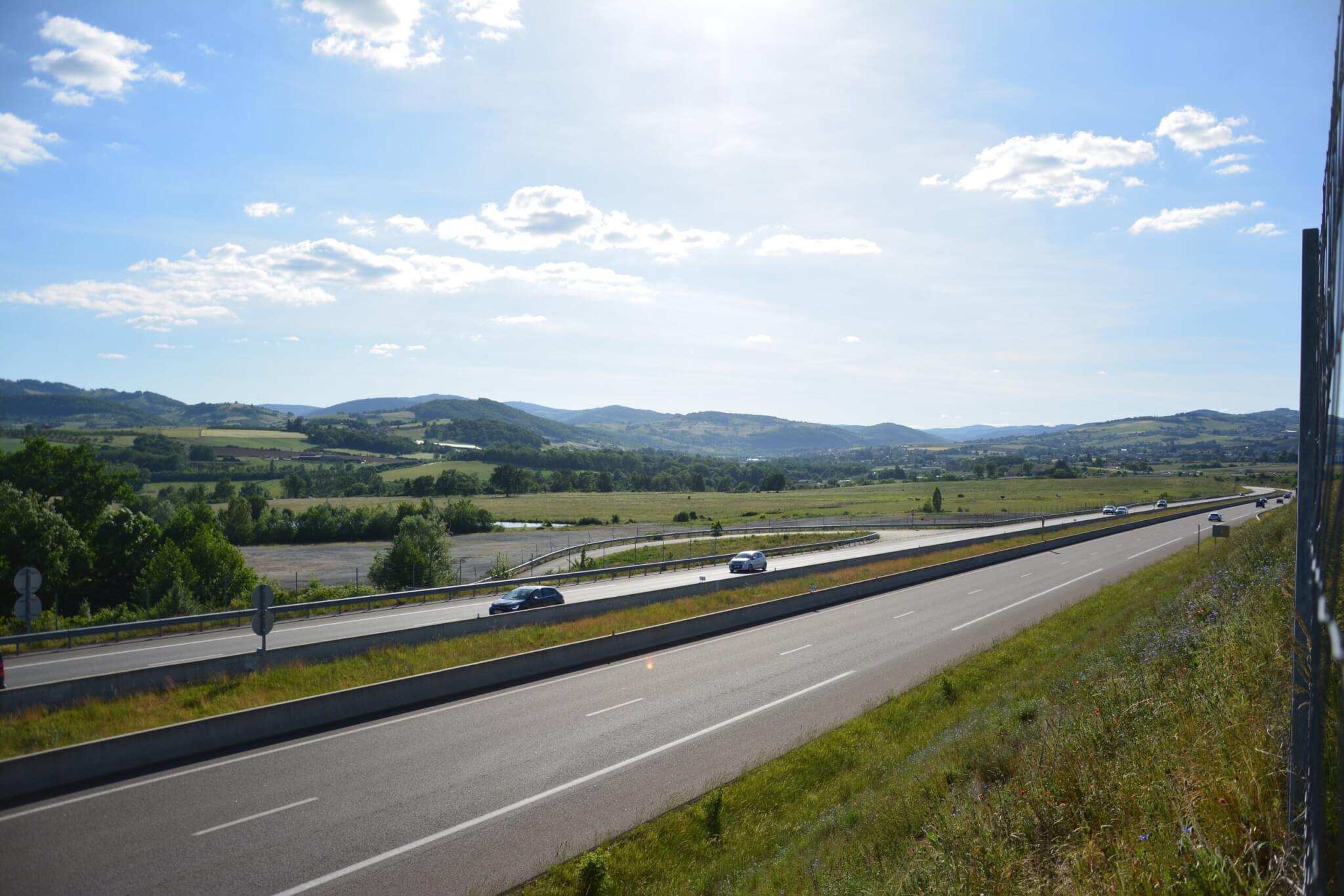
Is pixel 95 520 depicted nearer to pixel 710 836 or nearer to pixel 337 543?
pixel 337 543

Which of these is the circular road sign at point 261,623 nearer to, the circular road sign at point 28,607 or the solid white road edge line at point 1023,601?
the circular road sign at point 28,607

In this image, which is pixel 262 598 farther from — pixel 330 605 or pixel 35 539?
pixel 35 539

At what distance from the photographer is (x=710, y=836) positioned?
39.8 feet

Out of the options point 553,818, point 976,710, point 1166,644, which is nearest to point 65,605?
point 553,818

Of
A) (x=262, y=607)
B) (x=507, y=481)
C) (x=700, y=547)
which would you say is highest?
(x=262, y=607)

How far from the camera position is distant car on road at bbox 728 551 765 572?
5134 centimetres

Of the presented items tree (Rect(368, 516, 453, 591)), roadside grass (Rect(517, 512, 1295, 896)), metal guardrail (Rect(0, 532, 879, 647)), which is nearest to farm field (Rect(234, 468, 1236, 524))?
metal guardrail (Rect(0, 532, 879, 647))

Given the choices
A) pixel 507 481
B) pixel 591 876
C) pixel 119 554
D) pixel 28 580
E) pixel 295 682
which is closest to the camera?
pixel 591 876

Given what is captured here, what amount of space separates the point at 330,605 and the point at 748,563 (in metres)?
24.5

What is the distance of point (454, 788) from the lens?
14.2 m

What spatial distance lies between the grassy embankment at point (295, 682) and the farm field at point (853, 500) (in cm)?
7955

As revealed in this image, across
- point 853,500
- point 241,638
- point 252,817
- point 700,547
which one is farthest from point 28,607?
point 853,500

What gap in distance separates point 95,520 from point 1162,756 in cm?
6569

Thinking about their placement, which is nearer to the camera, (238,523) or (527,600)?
(527,600)
